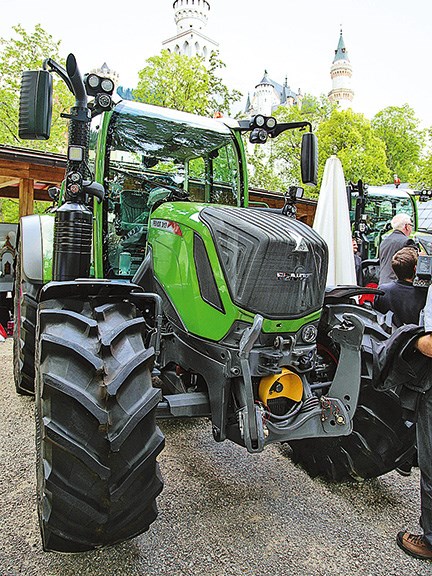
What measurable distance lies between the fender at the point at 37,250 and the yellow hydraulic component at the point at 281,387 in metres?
1.97

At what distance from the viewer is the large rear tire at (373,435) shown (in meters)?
2.88

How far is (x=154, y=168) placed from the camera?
12.3 ft

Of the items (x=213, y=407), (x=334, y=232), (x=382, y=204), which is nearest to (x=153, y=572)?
(x=213, y=407)

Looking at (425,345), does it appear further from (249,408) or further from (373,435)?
(249,408)

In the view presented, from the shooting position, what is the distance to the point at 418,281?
2.80 meters

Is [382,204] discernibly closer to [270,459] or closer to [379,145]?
[270,459]

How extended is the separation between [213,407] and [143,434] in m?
0.52

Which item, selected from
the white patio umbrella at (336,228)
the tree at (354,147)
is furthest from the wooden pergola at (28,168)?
the tree at (354,147)

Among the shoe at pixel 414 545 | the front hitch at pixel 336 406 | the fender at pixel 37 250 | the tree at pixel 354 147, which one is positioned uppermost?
the tree at pixel 354 147

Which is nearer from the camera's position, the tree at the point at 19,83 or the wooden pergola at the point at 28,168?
the wooden pergola at the point at 28,168

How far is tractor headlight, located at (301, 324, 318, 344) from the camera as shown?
2539 mm

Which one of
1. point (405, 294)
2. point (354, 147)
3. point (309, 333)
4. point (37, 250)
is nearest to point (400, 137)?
point (354, 147)

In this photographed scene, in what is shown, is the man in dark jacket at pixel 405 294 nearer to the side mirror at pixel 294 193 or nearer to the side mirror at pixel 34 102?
the side mirror at pixel 294 193

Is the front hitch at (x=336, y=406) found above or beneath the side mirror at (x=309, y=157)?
beneath
